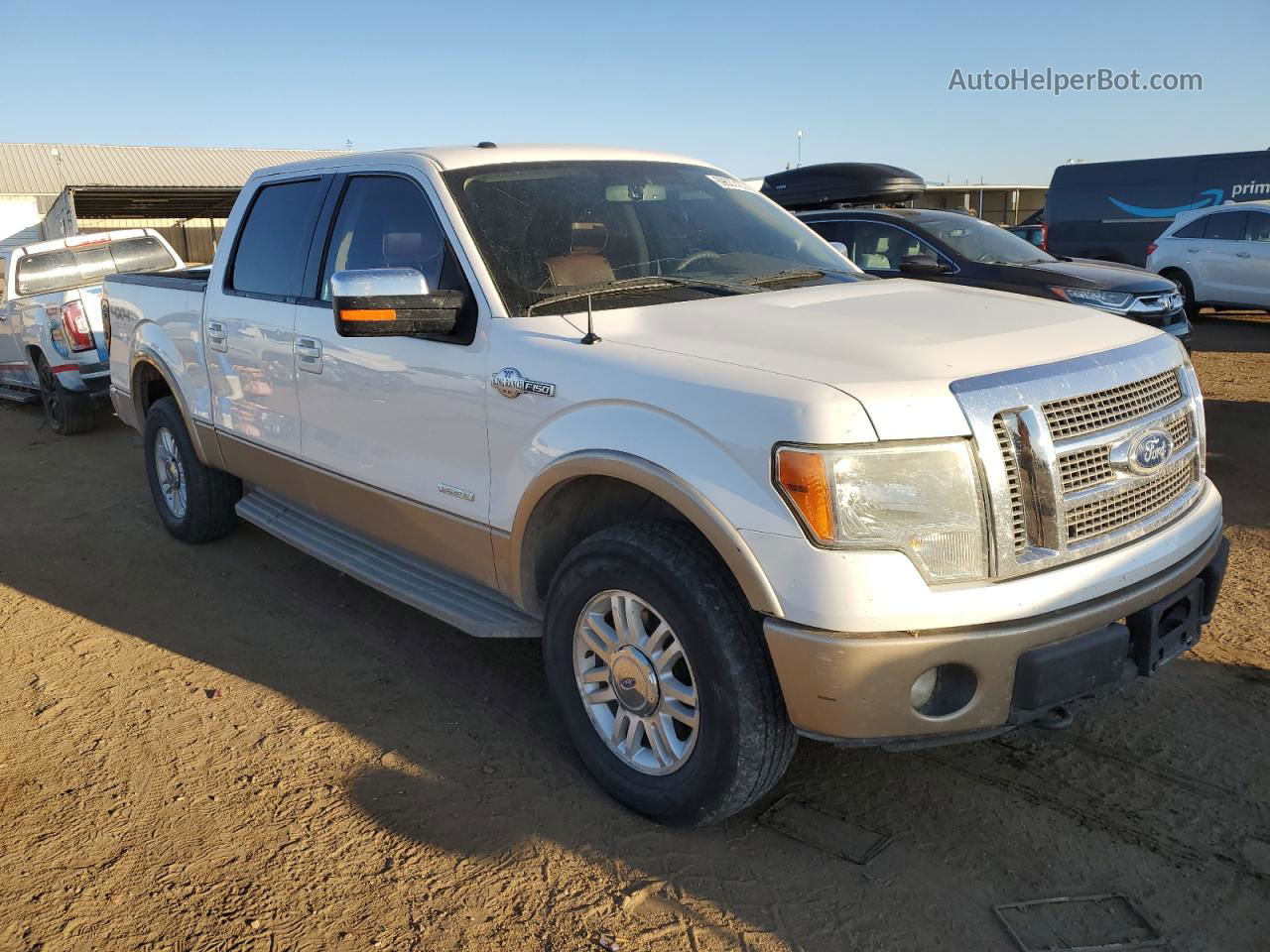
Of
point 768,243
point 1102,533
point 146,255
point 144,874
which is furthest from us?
point 146,255

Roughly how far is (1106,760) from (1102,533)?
1.01 meters

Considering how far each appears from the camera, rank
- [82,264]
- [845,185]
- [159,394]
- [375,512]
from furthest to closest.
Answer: [845,185], [82,264], [159,394], [375,512]

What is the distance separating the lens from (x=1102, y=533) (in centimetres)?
286

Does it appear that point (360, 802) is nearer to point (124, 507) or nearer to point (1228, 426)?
point (124, 507)

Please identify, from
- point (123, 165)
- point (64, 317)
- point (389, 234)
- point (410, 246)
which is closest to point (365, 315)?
point (410, 246)

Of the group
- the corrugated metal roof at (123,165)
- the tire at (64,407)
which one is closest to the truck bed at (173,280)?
the tire at (64,407)

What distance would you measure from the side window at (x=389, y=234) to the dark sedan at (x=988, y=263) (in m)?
5.16

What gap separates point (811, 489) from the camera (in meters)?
2.59

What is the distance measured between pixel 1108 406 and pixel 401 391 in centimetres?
239

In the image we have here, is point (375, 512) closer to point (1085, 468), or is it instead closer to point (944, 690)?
point (944, 690)

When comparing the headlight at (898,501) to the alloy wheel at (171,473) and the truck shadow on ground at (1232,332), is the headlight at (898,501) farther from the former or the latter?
the truck shadow on ground at (1232,332)

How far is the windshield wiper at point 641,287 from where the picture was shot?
3.60 m

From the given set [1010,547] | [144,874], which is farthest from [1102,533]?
[144,874]

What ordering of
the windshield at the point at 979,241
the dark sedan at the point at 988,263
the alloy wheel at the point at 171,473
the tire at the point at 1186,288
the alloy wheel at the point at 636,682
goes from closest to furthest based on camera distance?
1. the alloy wheel at the point at 636,682
2. the alloy wheel at the point at 171,473
3. the dark sedan at the point at 988,263
4. the windshield at the point at 979,241
5. the tire at the point at 1186,288
